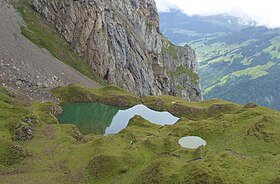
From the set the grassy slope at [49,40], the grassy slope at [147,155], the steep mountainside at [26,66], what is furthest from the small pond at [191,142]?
the grassy slope at [49,40]

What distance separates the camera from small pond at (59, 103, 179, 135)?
10188cm

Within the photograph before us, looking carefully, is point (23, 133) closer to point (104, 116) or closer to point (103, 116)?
point (103, 116)

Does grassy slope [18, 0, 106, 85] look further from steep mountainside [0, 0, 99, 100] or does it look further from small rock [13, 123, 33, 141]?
small rock [13, 123, 33, 141]

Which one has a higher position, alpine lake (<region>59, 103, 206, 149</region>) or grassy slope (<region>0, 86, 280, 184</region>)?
grassy slope (<region>0, 86, 280, 184</region>)

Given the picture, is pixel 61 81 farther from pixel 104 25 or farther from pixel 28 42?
pixel 104 25

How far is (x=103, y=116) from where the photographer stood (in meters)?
115

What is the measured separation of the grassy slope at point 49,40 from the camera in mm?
165000

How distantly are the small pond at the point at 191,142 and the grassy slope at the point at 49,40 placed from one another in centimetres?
10933

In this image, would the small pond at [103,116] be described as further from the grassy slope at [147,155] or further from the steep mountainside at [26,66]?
the grassy slope at [147,155]

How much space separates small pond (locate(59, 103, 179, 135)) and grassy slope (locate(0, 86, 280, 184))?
17.3m

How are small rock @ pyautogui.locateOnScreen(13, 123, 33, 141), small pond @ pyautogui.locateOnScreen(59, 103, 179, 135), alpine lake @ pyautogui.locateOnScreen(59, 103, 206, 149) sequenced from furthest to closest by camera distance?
small pond @ pyautogui.locateOnScreen(59, 103, 179, 135)
alpine lake @ pyautogui.locateOnScreen(59, 103, 206, 149)
small rock @ pyautogui.locateOnScreen(13, 123, 33, 141)

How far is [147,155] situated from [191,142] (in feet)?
36.6

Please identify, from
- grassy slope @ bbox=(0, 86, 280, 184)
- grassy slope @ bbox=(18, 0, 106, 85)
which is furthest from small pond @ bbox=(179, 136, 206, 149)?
grassy slope @ bbox=(18, 0, 106, 85)

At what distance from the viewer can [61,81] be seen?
140000 mm
